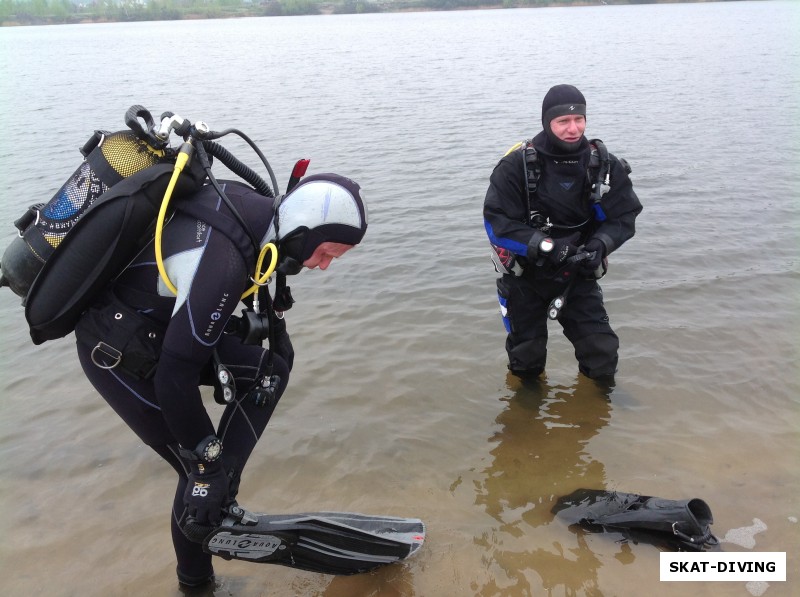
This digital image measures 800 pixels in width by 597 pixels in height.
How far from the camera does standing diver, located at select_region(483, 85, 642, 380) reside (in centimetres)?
418

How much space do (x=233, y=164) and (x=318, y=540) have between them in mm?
1807

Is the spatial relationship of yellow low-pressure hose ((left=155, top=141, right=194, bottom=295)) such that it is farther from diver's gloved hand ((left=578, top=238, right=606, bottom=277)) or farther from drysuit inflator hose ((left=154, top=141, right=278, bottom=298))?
diver's gloved hand ((left=578, top=238, right=606, bottom=277))

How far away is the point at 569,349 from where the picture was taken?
550 cm

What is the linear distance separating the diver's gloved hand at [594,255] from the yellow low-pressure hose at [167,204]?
Answer: 2.67 m

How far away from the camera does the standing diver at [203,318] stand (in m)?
2.38

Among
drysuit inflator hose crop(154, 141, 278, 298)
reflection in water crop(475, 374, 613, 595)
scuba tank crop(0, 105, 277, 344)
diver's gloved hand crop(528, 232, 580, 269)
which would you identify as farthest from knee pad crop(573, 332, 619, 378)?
scuba tank crop(0, 105, 277, 344)

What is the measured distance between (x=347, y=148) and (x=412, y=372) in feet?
27.6

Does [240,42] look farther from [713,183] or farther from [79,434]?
[79,434]

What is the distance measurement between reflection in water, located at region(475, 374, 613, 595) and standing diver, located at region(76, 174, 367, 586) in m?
1.52

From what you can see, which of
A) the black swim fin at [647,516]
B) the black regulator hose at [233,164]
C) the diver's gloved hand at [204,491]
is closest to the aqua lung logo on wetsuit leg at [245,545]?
the diver's gloved hand at [204,491]

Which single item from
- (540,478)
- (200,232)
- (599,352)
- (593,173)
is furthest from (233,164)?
(599,352)

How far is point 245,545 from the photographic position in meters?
2.84

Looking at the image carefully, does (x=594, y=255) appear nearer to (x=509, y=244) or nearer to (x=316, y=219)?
(x=509, y=244)

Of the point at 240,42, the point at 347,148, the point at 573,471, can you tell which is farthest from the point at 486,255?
the point at 240,42
